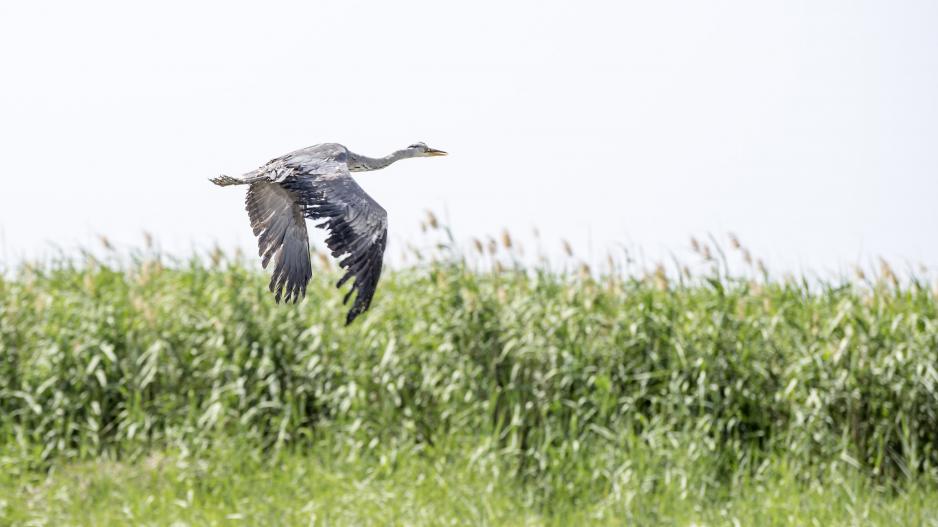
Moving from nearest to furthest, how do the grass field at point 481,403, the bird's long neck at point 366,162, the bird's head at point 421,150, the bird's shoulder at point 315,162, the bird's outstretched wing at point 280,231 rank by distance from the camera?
1. the bird's shoulder at point 315,162
2. the bird's long neck at point 366,162
3. the bird's outstretched wing at point 280,231
4. the bird's head at point 421,150
5. the grass field at point 481,403

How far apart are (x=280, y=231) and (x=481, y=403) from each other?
3130 mm

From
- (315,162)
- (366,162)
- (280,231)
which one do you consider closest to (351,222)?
(315,162)

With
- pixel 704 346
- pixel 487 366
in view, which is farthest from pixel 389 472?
pixel 704 346

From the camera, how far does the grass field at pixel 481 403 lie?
7.03 m

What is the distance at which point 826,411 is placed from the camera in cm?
750

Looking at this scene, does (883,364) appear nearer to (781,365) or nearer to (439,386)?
(781,365)

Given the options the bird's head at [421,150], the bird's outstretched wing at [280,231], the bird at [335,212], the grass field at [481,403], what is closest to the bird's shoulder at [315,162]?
the bird at [335,212]

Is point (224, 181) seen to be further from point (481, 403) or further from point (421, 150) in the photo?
point (481, 403)

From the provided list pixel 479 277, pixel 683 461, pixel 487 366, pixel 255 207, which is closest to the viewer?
pixel 255 207

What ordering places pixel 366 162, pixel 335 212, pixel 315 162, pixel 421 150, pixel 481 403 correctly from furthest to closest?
pixel 481 403 < pixel 421 150 < pixel 366 162 < pixel 315 162 < pixel 335 212

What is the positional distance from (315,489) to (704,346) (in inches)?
99.3

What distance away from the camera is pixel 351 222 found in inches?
147

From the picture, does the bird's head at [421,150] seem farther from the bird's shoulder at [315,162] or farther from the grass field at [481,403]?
the grass field at [481,403]

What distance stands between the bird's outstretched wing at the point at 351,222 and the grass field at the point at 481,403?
10.7ft
